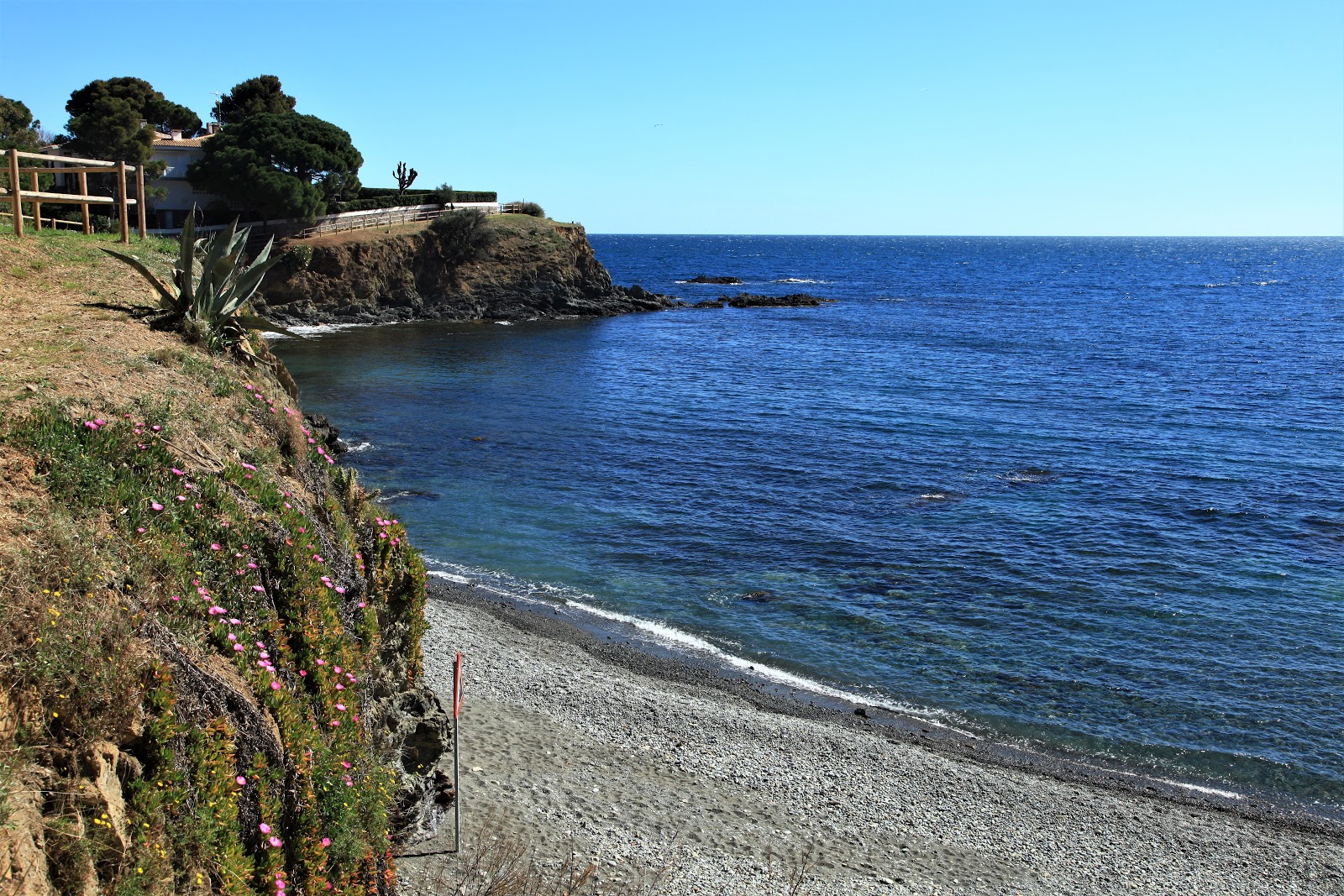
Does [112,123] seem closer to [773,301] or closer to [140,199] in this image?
[140,199]

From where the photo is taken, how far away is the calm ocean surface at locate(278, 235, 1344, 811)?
18.8m

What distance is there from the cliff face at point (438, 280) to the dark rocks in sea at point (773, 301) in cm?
1072

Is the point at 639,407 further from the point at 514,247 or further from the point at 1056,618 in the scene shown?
the point at 514,247

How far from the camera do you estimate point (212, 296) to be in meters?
13.2

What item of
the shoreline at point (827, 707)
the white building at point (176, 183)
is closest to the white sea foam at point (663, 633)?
the shoreline at point (827, 707)

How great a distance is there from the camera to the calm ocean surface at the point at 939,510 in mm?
18844

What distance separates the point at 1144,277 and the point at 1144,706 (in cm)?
14588

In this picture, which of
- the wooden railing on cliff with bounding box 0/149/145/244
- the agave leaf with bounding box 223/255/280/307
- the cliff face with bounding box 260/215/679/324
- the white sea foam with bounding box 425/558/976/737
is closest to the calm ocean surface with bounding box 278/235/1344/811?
the white sea foam with bounding box 425/558/976/737

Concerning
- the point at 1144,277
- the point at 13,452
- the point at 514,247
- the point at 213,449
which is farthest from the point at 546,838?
the point at 1144,277

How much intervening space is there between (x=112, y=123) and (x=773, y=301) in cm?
5557

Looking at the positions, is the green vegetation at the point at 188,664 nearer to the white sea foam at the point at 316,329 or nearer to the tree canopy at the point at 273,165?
the white sea foam at the point at 316,329

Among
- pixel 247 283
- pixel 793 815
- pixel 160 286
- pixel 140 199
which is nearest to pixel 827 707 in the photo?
pixel 793 815

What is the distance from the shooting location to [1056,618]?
21.6m

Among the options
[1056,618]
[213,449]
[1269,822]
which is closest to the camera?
[213,449]
